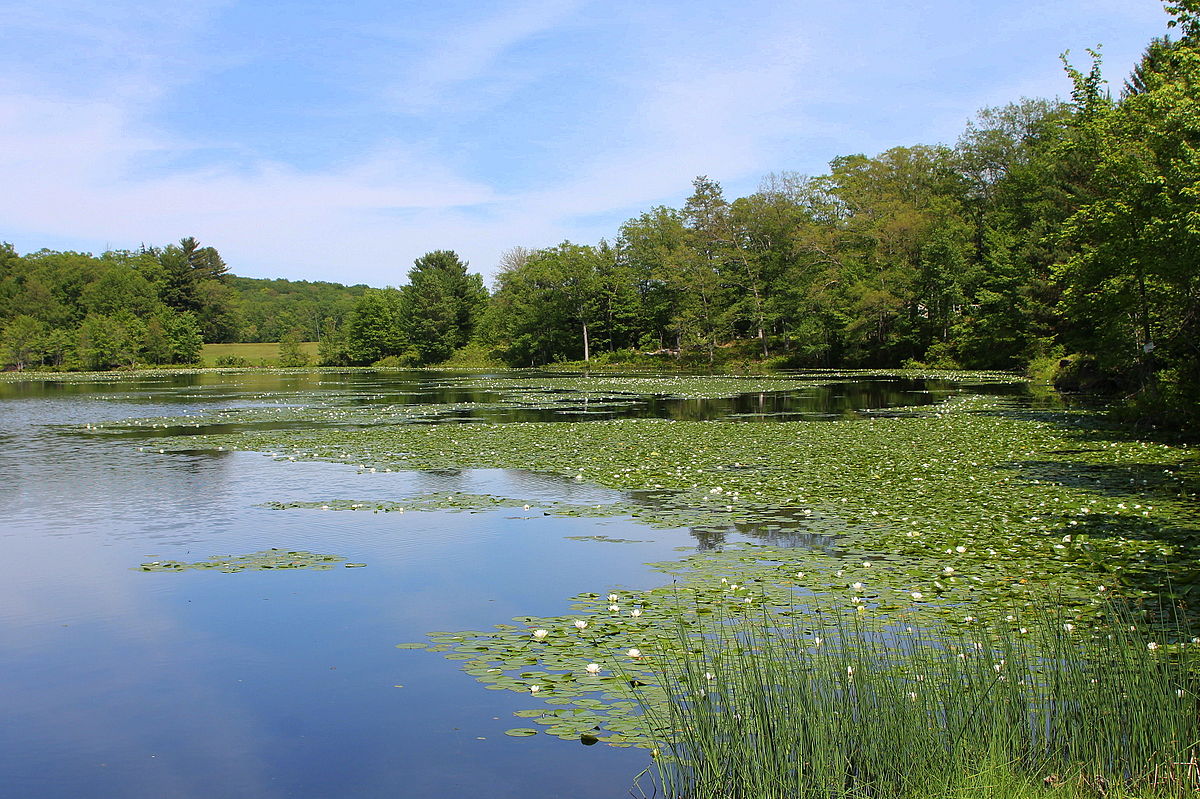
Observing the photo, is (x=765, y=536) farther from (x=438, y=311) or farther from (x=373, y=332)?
(x=373, y=332)

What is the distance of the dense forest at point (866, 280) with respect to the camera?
76.4 feet

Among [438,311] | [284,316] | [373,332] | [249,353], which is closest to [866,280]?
[438,311]

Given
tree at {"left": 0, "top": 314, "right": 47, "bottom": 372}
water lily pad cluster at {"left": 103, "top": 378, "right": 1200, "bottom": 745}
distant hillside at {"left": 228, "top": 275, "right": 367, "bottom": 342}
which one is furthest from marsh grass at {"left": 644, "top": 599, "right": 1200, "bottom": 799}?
distant hillside at {"left": 228, "top": 275, "right": 367, "bottom": 342}

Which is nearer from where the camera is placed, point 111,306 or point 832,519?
point 832,519

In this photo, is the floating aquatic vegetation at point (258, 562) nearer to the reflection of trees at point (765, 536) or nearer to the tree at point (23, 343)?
the reflection of trees at point (765, 536)

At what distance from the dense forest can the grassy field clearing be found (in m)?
Answer: 4.88

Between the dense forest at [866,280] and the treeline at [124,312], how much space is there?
41 centimetres

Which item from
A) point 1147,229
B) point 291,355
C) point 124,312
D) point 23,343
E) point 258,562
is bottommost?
point 258,562

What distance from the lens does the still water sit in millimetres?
6547

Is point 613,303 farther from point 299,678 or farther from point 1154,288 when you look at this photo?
point 299,678

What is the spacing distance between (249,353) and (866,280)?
10430 cm

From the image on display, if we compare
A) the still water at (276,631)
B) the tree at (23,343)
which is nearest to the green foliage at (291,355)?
the tree at (23,343)

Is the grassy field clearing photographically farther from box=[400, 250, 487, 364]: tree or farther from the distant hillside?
box=[400, 250, 487, 364]: tree

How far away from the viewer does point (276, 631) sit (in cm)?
969
